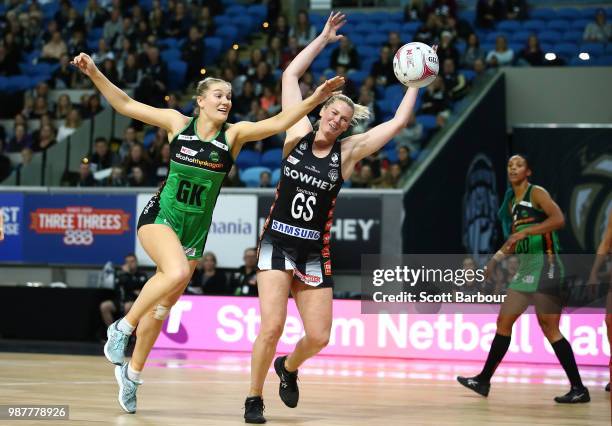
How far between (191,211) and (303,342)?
118cm

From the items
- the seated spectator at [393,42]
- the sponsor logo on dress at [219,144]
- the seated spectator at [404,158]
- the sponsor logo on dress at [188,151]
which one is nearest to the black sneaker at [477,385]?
the sponsor logo on dress at [219,144]

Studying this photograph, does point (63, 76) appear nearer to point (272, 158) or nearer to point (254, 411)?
point (272, 158)

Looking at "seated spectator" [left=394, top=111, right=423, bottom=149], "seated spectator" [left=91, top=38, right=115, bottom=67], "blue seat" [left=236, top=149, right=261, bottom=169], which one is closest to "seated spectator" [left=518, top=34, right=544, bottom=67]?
"seated spectator" [left=394, top=111, right=423, bottom=149]

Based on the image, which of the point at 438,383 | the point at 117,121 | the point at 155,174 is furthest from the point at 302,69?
the point at 117,121

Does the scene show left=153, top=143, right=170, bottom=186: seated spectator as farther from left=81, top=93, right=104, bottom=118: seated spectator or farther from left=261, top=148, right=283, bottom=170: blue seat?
left=81, top=93, right=104, bottom=118: seated spectator

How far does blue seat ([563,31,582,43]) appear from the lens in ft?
65.2

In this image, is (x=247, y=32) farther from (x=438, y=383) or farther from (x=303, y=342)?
(x=303, y=342)

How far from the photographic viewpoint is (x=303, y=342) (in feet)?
24.2

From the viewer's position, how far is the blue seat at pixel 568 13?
68.0 feet

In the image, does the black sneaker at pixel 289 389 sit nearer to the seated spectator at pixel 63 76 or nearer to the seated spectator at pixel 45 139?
the seated spectator at pixel 45 139

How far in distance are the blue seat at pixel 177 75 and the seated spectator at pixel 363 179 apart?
6163 millimetres

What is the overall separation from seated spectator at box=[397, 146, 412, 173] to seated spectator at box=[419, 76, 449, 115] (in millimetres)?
1904

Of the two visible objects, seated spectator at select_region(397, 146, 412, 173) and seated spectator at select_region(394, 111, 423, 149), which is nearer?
seated spectator at select_region(397, 146, 412, 173)

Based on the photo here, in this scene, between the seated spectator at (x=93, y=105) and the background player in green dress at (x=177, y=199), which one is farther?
the seated spectator at (x=93, y=105)
